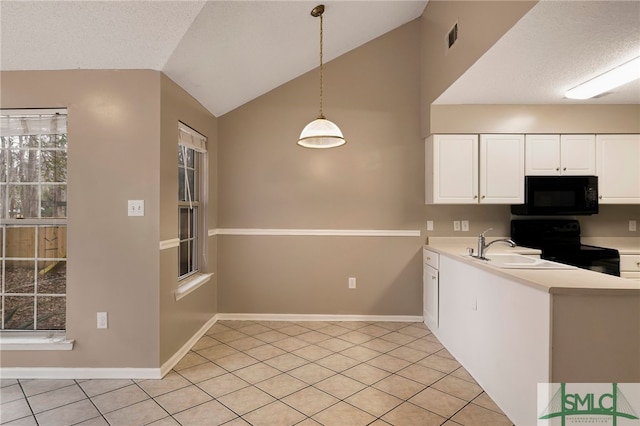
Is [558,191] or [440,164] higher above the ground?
[440,164]

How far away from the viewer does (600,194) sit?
3.44 m

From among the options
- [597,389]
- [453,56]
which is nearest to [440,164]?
[453,56]

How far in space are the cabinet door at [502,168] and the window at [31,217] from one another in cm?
376

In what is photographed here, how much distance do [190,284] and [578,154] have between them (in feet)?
13.2

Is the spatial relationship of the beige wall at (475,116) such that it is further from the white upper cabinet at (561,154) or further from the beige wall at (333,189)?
the beige wall at (333,189)

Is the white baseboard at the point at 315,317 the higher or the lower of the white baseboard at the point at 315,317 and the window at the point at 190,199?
the lower

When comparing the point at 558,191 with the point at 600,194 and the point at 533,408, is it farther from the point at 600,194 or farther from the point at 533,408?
the point at 533,408

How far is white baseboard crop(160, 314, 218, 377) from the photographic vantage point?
2.65 meters

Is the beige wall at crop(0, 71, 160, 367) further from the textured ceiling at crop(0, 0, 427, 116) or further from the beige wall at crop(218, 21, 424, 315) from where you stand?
the beige wall at crop(218, 21, 424, 315)

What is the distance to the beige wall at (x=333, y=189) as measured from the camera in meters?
3.93

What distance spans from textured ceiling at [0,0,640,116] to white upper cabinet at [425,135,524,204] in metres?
0.41

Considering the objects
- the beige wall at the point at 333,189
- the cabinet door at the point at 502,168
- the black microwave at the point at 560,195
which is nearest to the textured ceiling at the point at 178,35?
the beige wall at the point at 333,189

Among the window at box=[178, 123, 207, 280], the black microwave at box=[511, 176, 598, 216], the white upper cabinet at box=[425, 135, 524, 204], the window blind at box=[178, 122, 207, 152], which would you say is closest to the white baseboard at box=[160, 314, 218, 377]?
the window at box=[178, 123, 207, 280]

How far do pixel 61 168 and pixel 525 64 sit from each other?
11.7 ft
